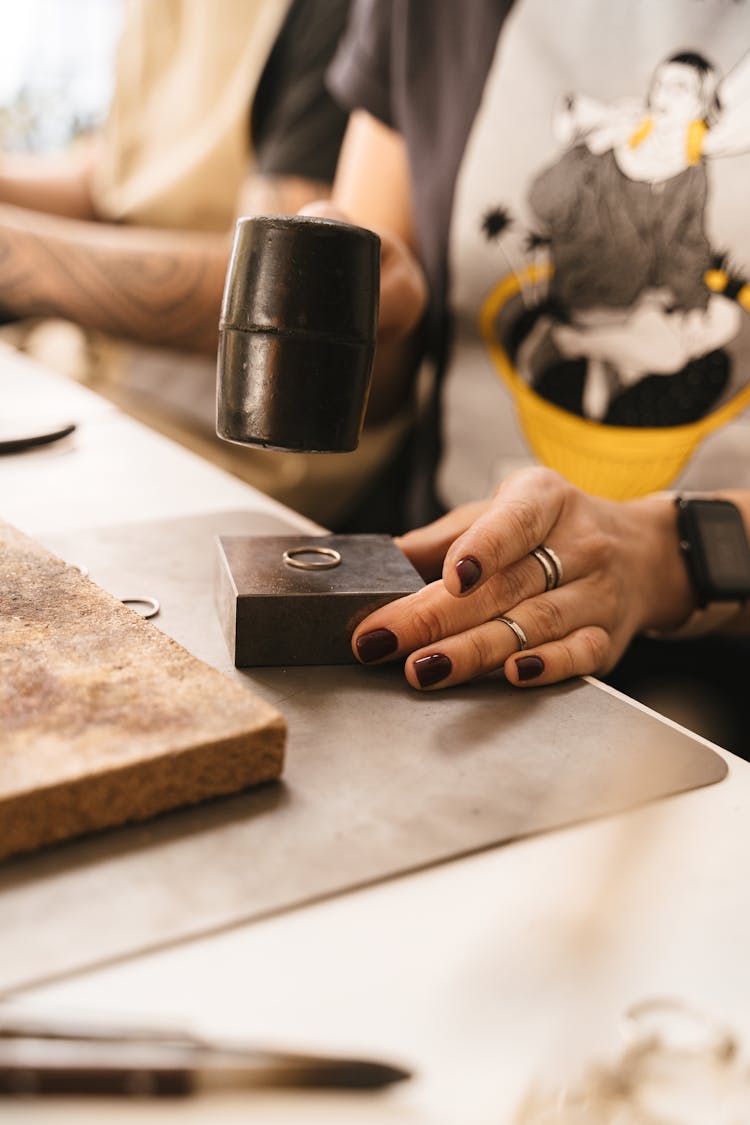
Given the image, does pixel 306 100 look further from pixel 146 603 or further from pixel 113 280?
pixel 146 603

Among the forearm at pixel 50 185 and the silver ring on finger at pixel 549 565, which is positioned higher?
the forearm at pixel 50 185

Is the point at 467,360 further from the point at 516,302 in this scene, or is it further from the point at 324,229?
the point at 324,229

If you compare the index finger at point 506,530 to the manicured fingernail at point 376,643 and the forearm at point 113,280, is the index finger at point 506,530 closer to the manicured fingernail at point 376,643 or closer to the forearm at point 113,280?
the manicured fingernail at point 376,643

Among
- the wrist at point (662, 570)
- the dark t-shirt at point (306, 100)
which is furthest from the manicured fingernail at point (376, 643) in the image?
the dark t-shirt at point (306, 100)

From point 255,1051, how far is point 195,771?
17 centimetres

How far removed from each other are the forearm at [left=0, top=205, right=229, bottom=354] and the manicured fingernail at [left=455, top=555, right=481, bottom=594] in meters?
1.34

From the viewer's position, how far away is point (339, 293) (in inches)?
27.3

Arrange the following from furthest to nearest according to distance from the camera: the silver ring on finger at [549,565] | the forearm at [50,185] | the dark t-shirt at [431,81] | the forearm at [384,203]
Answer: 1. the forearm at [50,185]
2. the forearm at [384,203]
3. the dark t-shirt at [431,81]
4. the silver ring on finger at [549,565]

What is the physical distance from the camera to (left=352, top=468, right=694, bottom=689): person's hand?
27.1 inches

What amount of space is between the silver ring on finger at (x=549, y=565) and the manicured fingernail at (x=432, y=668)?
15 centimetres

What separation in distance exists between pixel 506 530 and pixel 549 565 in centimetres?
7

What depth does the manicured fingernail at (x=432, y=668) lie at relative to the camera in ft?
2.19

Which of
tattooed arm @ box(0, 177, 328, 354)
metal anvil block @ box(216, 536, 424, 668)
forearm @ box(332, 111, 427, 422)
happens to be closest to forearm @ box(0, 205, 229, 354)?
tattooed arm @ box(0, 177, 328, 354)

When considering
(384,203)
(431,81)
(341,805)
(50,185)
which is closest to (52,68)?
(50,185)
